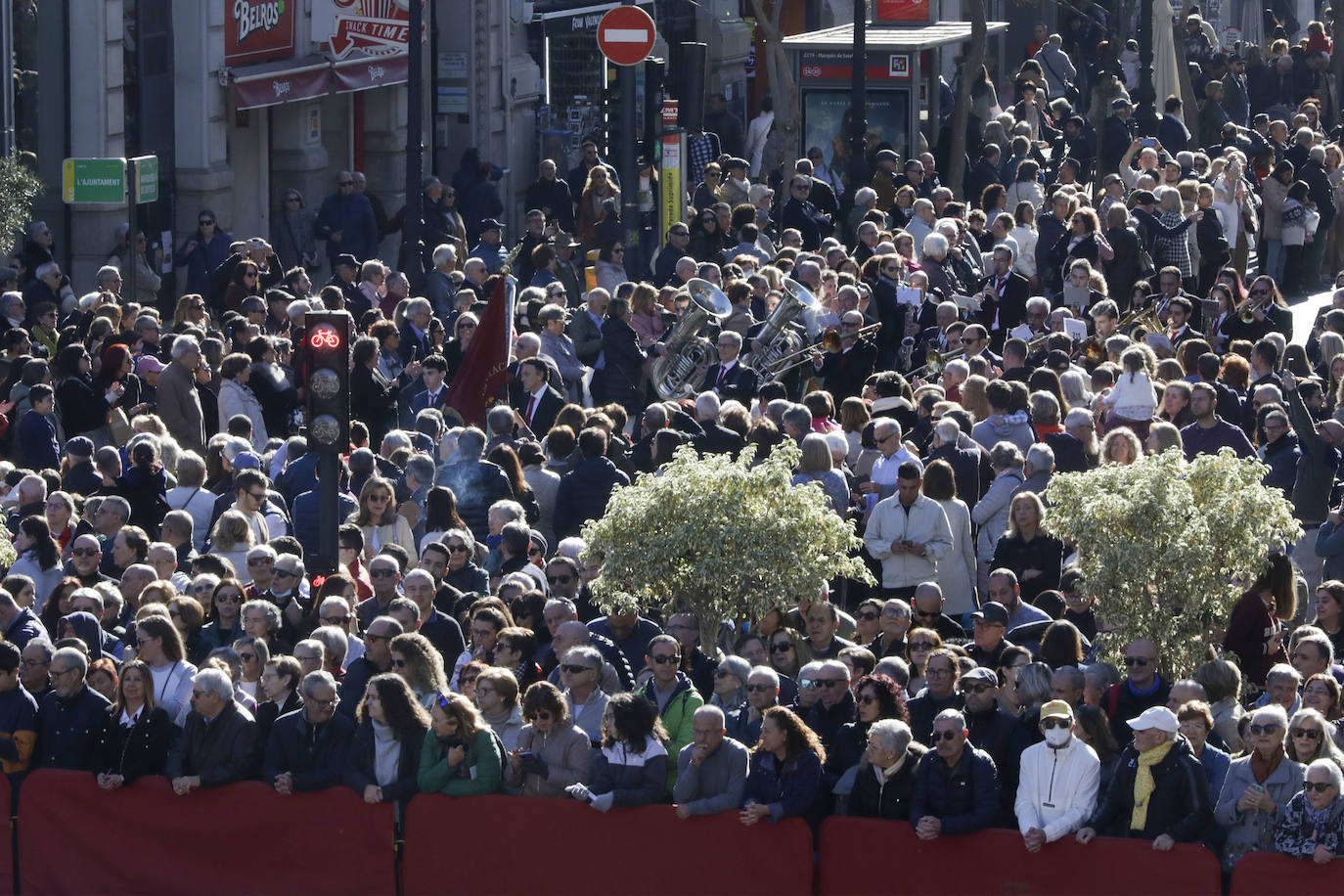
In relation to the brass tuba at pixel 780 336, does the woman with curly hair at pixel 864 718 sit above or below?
below

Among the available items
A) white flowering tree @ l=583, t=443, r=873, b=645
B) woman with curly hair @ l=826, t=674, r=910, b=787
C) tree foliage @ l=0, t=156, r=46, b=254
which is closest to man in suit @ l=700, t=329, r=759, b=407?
white flowering tree @ l=583, t=443, r=873, b=645

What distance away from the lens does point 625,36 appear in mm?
21875

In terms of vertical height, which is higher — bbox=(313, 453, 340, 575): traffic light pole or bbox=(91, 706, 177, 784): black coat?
bbox=(313, 453, 340, 575): traffic light pole

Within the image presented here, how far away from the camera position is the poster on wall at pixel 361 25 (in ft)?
90.1

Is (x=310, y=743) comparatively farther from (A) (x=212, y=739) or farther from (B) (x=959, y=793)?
(B) (x=959, y=793)

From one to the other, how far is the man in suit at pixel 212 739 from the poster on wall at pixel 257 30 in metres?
16.2

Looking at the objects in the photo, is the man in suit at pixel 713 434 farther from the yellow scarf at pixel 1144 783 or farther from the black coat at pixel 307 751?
the yellow scarf at pixel 1144 783

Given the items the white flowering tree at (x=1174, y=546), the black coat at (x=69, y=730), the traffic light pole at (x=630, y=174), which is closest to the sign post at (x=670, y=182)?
the traffic light pole at (x=630, y=174)

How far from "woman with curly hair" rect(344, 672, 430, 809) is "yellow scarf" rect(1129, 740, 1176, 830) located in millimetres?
3099

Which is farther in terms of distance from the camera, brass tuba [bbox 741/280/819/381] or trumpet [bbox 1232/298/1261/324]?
trumpet [bbox 1232/298/1261/324]

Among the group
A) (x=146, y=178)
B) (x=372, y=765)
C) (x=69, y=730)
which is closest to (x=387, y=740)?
(x=372, y=765)

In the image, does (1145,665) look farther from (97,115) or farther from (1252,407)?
(97,115)

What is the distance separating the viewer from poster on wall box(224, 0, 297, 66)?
25.5m

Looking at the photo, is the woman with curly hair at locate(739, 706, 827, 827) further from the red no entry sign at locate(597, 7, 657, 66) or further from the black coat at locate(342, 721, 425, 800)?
the red no entry sign at locate(597, 7, 657, 66)
